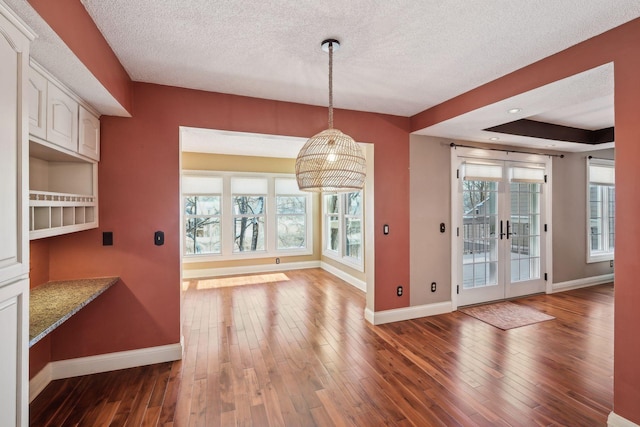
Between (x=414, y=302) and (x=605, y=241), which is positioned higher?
(x=605, y=241)

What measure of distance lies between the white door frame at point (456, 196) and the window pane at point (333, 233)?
2.64 m

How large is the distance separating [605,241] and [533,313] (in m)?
3.04

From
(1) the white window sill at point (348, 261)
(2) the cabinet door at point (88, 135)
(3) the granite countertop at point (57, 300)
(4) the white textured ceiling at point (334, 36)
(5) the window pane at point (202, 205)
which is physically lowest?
(1) the white window sill at point (348, 261)

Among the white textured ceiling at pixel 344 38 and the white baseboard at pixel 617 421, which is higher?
Answer: the white textured ceiling at pixel 344 38

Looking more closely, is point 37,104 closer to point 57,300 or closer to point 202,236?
point 57,300

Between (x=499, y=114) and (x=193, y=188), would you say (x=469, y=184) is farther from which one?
(x=193, y=188)

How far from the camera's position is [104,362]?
8.69ft

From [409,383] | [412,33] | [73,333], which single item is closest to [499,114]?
[412,33]

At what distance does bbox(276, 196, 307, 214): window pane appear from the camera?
22.2ft

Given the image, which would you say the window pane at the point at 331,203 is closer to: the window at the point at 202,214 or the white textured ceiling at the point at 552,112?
the window at the point at 202,214

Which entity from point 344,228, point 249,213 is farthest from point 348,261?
point 249,213

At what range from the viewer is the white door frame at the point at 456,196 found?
4109 mm

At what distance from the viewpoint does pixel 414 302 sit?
391cm

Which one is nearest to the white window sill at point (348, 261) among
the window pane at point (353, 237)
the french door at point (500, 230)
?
the window pane at point (353, 237)
